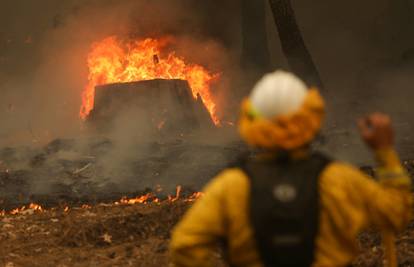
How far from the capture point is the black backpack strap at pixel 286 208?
276cm

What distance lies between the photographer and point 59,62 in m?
19.7

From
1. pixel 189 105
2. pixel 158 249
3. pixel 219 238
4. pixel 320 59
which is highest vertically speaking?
A: pixel 320 59

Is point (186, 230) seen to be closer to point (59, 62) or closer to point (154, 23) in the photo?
point (154, 23)

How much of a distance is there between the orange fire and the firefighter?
12964 mm

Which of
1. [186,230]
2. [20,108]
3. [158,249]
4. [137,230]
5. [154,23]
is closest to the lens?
[186,230]

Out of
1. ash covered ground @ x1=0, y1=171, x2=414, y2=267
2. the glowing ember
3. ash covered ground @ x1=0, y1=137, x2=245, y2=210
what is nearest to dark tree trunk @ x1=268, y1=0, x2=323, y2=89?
ash covered ground @ x1=0, y1=137, x2=245, y2=210

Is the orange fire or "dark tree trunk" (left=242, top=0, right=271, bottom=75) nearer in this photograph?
the orange fire

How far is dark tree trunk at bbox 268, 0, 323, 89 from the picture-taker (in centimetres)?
1384

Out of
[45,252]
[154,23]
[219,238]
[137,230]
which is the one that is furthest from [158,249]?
[154,23]

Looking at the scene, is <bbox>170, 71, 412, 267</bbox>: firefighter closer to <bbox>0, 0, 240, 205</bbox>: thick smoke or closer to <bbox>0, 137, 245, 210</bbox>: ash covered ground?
<bbox>0, 137, 245, 210</bbox>: ash covered ground

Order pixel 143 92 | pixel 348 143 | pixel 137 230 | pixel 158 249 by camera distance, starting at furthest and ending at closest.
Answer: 1. pixel 143 92
2. pixel 348 143
3. pixel 137 230
4. pixel 158 249

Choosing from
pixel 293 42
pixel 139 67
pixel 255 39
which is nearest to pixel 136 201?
pixel 293 42

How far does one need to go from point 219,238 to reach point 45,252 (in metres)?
4.94

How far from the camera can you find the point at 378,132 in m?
2.88
